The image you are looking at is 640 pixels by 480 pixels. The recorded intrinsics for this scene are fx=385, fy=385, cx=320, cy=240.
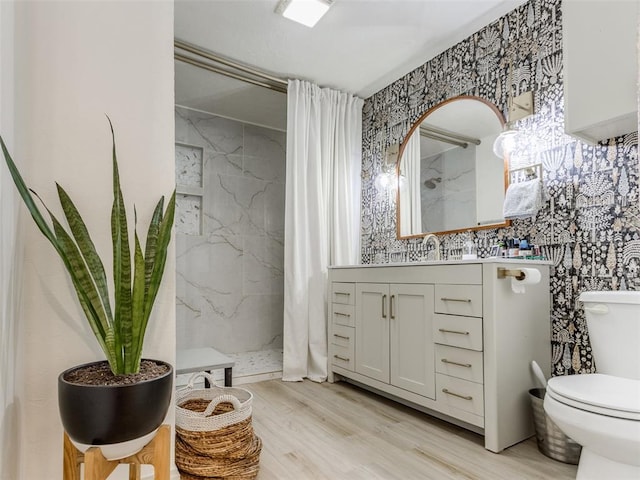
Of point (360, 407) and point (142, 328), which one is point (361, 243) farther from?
point (142, 328)

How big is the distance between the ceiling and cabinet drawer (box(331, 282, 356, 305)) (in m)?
1.64

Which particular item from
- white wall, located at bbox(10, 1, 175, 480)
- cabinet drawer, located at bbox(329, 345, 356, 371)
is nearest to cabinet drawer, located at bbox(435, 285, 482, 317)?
cabinet drawer, located at bbox(329, 345, 356, 371)

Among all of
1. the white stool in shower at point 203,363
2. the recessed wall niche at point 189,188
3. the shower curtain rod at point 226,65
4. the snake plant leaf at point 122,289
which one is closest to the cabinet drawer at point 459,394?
the white stool in shower at point 203,363

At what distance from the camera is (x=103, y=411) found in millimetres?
966

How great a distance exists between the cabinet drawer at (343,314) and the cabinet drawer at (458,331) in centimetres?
73

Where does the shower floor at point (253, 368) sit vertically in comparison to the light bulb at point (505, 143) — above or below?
below

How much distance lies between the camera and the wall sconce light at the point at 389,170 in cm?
307

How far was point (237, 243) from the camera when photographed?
3.84 m

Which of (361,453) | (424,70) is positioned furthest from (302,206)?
(361,453)

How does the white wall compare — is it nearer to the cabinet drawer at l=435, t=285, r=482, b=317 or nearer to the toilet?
the cabinet drawer at l=435, t=285, r=482, b=317

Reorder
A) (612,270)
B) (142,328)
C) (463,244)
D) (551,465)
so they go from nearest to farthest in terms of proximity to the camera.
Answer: (142,328)
(551,465)
(612,270)
(463,244)

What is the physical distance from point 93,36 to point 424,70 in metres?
2.19

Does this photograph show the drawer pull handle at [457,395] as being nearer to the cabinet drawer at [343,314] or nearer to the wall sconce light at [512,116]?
the cabinet drawer at [343,314]

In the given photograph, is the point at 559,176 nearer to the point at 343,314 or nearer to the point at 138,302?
the point at 343,314
